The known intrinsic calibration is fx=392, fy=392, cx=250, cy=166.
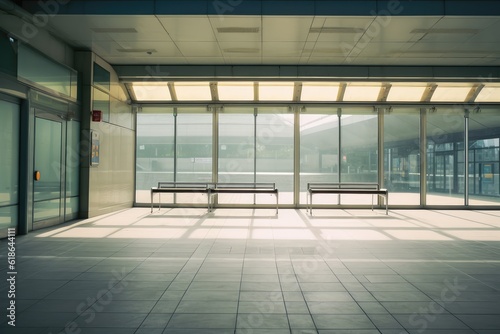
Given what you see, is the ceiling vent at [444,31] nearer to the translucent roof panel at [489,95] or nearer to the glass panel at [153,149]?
the translucent roof panel at [489,95]

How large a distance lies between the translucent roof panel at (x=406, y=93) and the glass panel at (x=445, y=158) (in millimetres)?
732

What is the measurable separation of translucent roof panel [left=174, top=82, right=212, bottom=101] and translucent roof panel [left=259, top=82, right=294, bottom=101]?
1.53 m

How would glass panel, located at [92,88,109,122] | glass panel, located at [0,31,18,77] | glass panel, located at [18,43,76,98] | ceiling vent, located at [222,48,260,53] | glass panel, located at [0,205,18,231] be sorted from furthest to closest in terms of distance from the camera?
glass panel, located at [92,88,109,122] < ceiling vent, located at [222,48,260,53] < glass panel, located at [18,43,76,98] < glass panel, located at [0,205,18,231] < glass panel, located at [0,31,18,77]

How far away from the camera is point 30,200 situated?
678cm

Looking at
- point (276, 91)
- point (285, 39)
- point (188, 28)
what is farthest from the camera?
point (276, 91)

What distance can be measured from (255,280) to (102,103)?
6.93 metres

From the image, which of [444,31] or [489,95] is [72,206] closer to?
[444,31]

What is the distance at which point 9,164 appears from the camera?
6.30 metres

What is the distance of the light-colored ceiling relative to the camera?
676 centimetres

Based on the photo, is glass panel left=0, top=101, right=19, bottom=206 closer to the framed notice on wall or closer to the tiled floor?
the tiled floor

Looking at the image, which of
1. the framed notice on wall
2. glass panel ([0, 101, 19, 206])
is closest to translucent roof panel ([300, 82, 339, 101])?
the framed notice on wall

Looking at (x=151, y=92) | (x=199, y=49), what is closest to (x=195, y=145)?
(x=151, y=92)

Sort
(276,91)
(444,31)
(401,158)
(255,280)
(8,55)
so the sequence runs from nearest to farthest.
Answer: (255,280) < (8,55) < (444,31) < (276,91) < (401,158)

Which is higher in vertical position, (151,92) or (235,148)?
(151,92)
